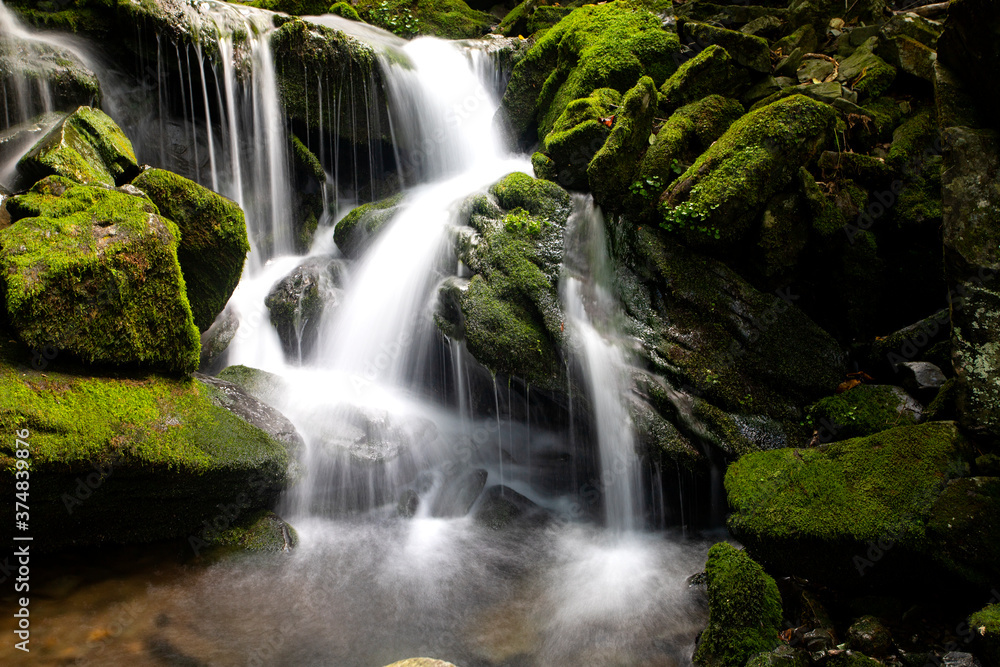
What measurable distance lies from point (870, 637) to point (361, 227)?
7.96 meters

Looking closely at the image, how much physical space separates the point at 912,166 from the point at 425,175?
7.91 meters

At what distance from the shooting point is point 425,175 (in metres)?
10.7

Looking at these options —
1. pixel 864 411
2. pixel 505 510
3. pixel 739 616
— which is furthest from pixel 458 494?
pixel 864 411

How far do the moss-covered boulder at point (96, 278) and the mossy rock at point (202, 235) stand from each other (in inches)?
22.1

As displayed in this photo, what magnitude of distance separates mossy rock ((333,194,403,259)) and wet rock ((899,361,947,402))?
7075 mm

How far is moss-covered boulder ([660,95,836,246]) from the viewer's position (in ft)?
18.9

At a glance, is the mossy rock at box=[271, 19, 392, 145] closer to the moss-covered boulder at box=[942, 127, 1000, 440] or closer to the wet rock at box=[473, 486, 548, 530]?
the wet rock at box=[473, 486, 548, 530]

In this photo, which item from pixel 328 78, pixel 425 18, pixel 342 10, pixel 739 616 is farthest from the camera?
pixel 425 18

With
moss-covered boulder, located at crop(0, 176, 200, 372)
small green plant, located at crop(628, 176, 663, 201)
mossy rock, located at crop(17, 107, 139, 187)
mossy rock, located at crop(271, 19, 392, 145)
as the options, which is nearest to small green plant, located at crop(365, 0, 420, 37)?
mossy rock, located at crop(271, 19, 392, 145)

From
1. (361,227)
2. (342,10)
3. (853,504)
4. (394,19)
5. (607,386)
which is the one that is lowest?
(853,504)

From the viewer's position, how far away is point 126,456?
3816mm

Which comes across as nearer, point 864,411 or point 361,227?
point 864,411

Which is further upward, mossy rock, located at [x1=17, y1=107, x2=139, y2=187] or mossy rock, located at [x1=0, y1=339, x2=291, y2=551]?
mossy rock, located at [x1=17, y1=107, x2=139, y2=187]

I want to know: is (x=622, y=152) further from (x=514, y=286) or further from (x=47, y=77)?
(x=47, y=77)
